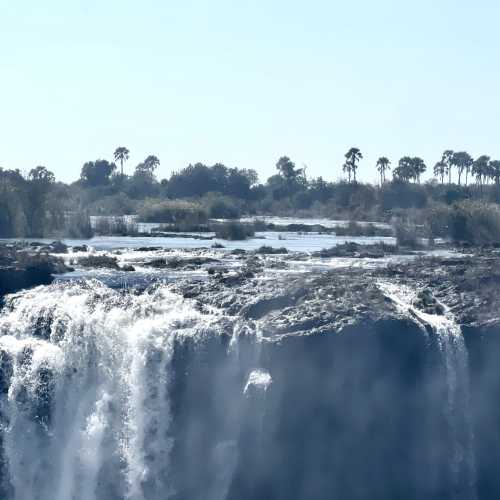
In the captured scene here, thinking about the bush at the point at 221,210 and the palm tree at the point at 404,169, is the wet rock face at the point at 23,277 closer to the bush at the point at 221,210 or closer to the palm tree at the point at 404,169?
the bush at the point at 221,210

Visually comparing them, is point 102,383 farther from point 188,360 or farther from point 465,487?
point 465,487

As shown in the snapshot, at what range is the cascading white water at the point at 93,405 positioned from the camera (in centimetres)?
3117

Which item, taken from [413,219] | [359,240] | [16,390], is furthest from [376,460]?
[413,219]

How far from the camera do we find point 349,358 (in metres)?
31.9

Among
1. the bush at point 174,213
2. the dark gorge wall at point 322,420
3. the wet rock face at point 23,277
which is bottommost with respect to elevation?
the dark gorge wall at point 322,420

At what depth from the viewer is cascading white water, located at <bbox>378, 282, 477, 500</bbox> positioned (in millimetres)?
31766

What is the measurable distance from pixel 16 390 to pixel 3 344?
1.83 m

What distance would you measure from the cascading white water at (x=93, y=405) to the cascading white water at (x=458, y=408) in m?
7.17

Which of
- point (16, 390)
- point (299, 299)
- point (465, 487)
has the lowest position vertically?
point (465, 487)

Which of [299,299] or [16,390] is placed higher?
[299,299]

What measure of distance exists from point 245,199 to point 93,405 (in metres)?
105

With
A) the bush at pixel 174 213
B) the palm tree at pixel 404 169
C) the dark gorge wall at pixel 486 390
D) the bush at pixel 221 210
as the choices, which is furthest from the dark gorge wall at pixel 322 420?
the palm tree at pixel 404 169

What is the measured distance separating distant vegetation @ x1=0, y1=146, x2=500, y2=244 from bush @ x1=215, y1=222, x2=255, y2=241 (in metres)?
0.31

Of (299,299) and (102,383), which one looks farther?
(299,299)
